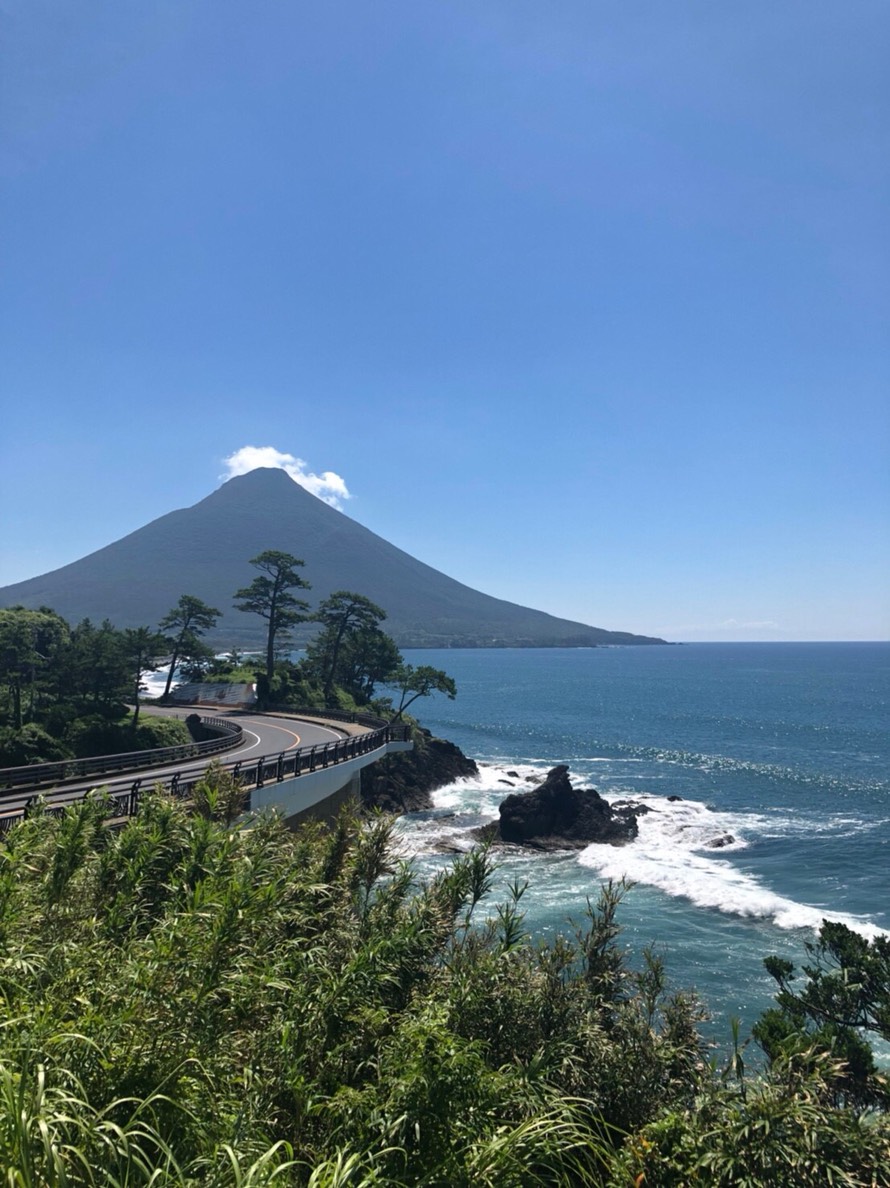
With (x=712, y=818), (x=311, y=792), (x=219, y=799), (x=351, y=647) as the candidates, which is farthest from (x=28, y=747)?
(x=712, y=818)

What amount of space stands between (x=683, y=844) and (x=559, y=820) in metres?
6.55

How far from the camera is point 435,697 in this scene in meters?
118

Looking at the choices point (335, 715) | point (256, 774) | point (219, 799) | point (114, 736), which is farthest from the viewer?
point (335, 715)

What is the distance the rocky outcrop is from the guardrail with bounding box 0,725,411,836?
28.6 feet

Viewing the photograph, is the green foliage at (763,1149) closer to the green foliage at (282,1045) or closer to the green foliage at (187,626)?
the green foliage at (282,1045)

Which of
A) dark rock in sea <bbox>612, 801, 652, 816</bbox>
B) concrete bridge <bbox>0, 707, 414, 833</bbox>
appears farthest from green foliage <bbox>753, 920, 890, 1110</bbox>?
dark rock in sea <bbox>612, 801, 652, 816</bbox>

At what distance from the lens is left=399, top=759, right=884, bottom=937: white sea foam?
26.8m

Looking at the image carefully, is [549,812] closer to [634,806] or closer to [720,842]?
[634,806]

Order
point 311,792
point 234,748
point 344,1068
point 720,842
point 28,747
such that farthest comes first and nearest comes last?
point 720,842 → point 234,748 → point 28,747 → point 311,792 → point 344,1068

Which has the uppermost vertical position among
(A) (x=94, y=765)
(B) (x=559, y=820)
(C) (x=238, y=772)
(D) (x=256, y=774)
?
(C) (x=238, y=772)

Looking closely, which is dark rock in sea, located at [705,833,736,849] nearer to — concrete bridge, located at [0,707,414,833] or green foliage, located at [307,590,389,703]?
concrete bridge, located at [0,707,414,833]

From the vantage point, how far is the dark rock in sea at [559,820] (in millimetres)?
36125

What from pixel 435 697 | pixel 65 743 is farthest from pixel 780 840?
pixel 435 697

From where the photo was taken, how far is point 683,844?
35.8 m
